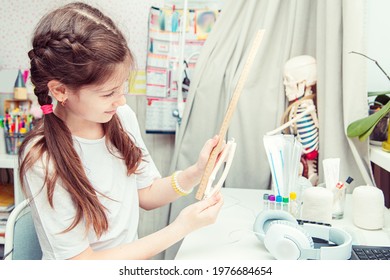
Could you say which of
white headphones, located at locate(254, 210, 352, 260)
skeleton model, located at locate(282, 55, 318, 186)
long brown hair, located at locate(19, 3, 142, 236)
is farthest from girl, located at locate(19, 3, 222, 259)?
skeleton model, located at locate(282, 55, 318, 186)

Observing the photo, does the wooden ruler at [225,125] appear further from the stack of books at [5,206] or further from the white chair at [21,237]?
the stack of books at [5,206]

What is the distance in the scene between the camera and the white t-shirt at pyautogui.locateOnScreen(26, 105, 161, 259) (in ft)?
2.16

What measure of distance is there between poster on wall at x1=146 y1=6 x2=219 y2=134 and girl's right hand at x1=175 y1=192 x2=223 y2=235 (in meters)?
0.57

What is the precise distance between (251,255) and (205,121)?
0.53 m

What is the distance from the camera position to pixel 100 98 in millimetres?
677

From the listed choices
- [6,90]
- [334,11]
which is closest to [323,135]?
[334,11]

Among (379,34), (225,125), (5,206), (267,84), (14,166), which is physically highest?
(379,34)

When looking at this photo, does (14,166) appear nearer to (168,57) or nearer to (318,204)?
(168,57)

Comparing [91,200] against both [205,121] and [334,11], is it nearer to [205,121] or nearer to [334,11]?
[205,121]

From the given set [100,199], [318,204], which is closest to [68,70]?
[100,199]

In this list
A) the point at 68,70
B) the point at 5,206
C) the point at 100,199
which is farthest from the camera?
the point at 5,206

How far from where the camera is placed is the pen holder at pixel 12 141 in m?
1.19

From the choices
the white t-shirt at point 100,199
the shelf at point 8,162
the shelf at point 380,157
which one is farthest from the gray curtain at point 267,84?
the shelf at point 8,162

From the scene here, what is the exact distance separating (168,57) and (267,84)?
0.31 m
